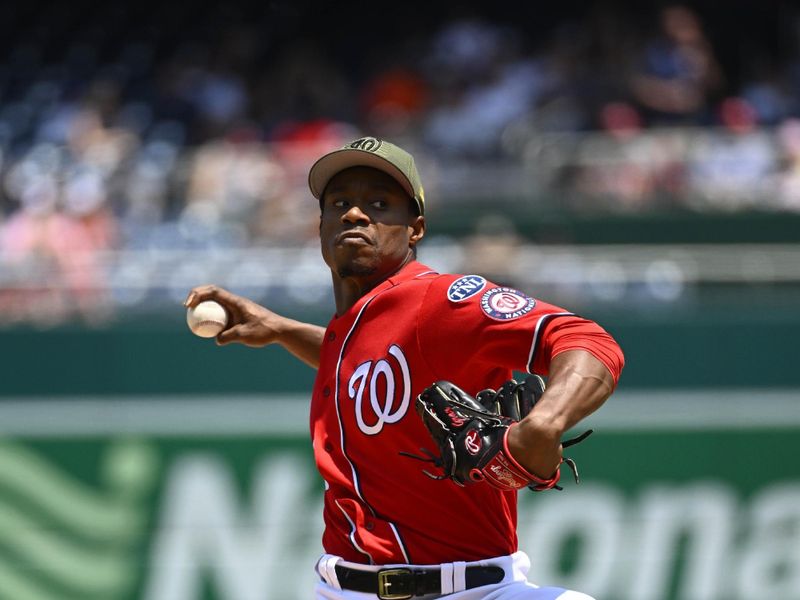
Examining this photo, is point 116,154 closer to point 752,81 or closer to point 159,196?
point 159,196

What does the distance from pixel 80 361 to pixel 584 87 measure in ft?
15.6

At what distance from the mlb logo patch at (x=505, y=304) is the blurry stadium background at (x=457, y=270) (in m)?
4.81

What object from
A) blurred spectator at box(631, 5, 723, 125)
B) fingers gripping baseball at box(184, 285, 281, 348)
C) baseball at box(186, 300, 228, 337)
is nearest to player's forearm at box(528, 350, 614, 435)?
baseball at box(186, 300, 228, 337)

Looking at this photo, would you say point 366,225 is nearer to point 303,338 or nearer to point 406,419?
point 406,419

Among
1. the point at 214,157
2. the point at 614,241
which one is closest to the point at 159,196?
the point at 214,157

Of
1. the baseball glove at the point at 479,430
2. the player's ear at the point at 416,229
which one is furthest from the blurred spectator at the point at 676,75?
the baseball glove at the point at 479,430

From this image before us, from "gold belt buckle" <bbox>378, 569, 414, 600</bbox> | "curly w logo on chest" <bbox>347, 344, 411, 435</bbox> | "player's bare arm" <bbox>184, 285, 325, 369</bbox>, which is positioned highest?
"player's bare arm" <bbox>184, 285, 325, 369</bbox>

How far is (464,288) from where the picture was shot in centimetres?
355

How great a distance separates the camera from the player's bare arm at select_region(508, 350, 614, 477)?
9.89 ft

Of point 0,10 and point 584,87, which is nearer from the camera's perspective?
point 584,87

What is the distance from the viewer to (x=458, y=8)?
1383 cm

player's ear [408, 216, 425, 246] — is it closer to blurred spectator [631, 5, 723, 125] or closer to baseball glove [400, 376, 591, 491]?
baseball glove [400, 376, 591, 491]

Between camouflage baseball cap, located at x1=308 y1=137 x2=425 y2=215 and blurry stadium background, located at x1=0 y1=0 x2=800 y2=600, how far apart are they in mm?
4482

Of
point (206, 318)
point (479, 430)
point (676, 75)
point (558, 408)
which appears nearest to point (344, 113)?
point (676, 75)
